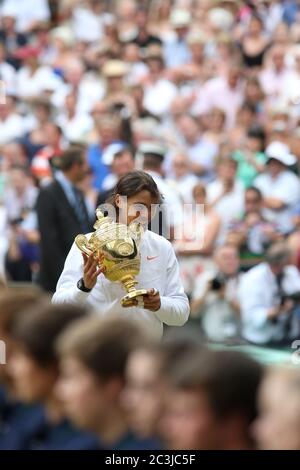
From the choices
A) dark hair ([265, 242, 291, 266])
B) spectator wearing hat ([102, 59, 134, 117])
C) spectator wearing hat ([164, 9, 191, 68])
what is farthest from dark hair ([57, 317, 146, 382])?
spectator wearing hat ([164, 9, 191, 68])

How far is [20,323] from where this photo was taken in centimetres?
541

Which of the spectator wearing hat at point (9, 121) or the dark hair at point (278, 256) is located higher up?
the spectator wearing hat at point (9, 121)

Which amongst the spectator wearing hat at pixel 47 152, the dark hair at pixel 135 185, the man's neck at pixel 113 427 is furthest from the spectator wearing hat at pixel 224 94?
the man's neck at pixel 113 427

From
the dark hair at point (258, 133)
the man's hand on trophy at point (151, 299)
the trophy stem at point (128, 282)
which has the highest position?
the dark hair at point (258, 133)

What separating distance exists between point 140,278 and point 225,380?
7.74 feet

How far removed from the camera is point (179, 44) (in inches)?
655

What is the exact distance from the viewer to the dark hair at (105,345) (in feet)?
15.5

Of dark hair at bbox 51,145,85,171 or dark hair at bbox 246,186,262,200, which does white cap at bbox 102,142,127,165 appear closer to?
dark hair at bbox 246,186,262,200

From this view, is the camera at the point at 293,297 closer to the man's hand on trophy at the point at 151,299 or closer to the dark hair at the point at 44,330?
the man's hand on trophy at the point at 151,299

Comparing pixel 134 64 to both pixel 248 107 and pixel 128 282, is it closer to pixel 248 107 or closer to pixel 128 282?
pixel 248 107

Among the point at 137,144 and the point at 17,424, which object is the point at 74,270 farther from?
the point at 137,144

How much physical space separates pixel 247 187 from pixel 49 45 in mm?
6574

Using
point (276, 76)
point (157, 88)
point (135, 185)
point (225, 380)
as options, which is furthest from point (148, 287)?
point (157, 88)

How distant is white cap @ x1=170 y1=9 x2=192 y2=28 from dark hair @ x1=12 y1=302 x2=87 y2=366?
11689 millimetres
